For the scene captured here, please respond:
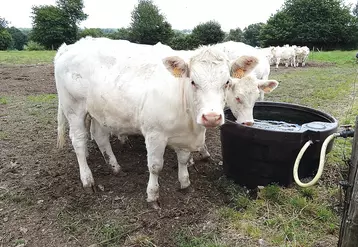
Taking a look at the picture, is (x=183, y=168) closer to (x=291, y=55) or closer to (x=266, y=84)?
(x=266, y=84)

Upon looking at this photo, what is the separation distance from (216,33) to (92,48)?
44.5m

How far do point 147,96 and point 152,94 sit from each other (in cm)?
7

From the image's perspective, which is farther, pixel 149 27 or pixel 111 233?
pixel 149 27

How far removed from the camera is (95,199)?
4.22 m

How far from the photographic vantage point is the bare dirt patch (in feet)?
11.5

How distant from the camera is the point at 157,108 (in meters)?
3.64

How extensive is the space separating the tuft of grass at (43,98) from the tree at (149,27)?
137 ft

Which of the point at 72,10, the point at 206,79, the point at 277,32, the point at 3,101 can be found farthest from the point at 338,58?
the point at 72,10

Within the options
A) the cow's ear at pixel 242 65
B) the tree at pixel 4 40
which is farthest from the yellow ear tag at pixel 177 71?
the tree at pixel 4 40

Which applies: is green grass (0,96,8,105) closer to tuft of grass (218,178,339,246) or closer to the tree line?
tuft of grass (218,178,339,246)

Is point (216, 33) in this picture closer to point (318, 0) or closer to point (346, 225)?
point (318, 0)

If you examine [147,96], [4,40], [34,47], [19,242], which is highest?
[4,40]

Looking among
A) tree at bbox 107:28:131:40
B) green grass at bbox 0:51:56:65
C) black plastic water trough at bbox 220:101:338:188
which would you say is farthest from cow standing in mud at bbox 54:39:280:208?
tree at bbox 107:28:131:40

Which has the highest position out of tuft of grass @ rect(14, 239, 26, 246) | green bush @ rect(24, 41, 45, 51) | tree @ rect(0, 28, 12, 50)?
tree @ rect(0, 28, 12, 50)
